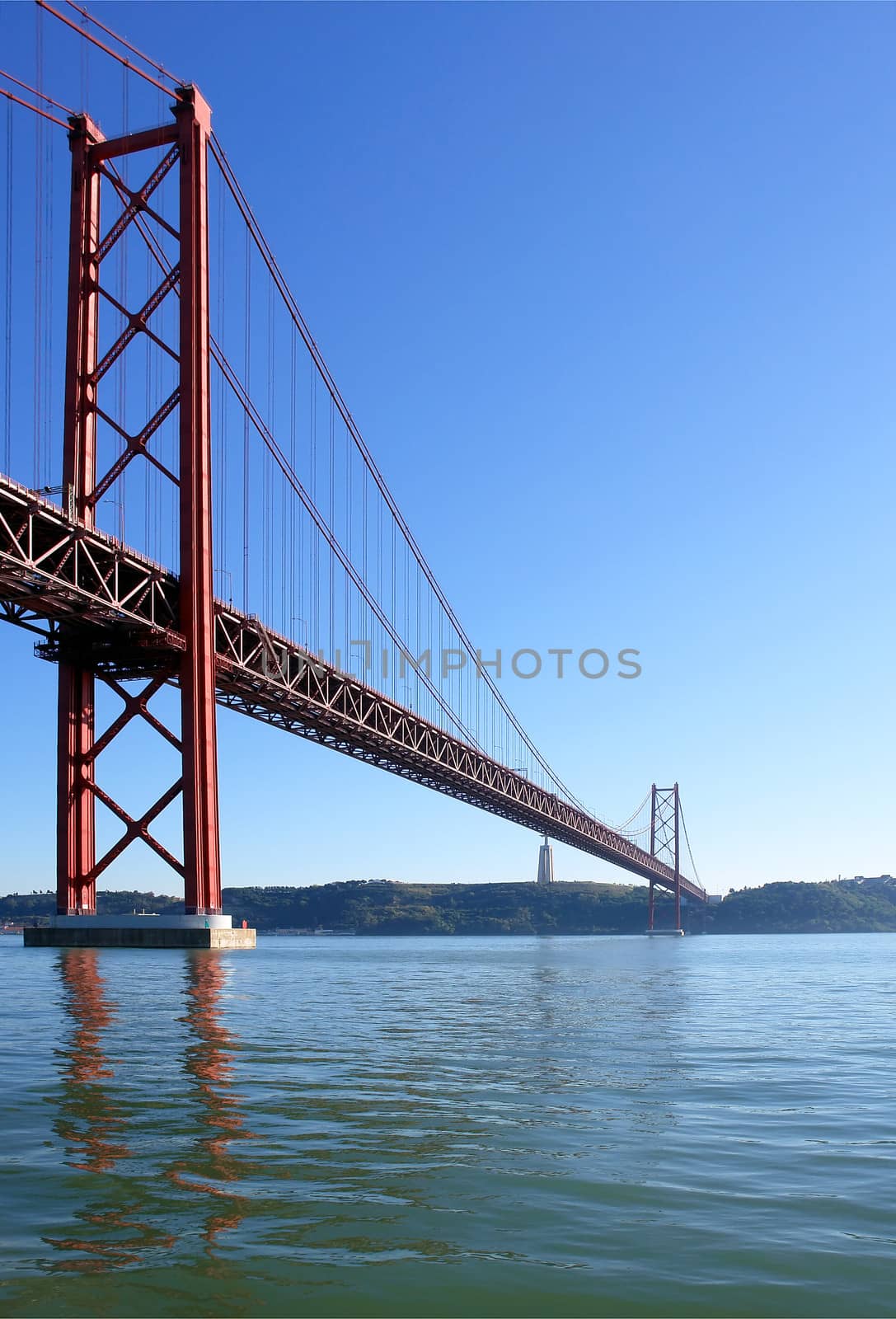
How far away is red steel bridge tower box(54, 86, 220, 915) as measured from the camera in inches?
1144

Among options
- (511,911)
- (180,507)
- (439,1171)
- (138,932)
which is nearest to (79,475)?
(180,507)

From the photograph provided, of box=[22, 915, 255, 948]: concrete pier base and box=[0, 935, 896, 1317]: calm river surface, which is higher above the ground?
box=[0, 935, 896, 1317]: calm river surface

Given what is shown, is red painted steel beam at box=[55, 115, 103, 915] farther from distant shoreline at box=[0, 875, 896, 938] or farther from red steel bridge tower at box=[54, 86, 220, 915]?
distant shoreline at box=[0, 875, 896, 938]

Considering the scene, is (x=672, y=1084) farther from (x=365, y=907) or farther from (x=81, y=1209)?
(x=365, y=907)

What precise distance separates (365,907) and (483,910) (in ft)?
38.5

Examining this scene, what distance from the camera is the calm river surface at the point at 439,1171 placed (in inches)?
138

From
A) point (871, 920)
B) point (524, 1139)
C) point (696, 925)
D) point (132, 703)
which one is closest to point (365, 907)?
point (696, 925)

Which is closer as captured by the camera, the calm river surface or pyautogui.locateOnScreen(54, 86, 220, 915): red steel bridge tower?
the calm river surface

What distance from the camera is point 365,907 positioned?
386 ft

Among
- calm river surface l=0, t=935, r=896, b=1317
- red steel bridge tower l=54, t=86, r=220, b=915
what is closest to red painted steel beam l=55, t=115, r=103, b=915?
red steel bridge tower l=54, t=86, r=220, b=915

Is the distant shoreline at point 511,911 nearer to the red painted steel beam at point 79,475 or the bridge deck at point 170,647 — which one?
the bridge deck at point 170,647

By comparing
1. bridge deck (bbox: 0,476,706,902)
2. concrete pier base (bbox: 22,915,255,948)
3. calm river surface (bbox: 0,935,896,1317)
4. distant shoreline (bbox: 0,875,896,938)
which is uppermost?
bridge deck (bbox: 0,476,706,902)

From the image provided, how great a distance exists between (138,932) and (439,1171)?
25057mm

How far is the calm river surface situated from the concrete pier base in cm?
1766
